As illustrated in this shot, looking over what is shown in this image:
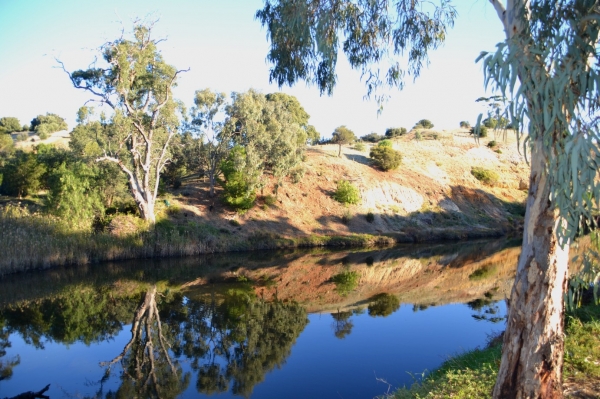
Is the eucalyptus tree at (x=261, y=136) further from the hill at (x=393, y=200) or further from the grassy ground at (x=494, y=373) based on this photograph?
the grassy ground at (x=494, y=373)

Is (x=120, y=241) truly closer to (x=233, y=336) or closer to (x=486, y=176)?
(x=233, y=336)

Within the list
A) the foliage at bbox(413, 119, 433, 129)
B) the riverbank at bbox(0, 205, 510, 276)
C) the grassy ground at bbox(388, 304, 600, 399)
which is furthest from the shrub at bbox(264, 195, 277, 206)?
the foliage at bbox(413, 119, 433, 129)

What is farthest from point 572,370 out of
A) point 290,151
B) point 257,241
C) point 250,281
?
point 290,151

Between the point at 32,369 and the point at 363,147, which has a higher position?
the point at 363,147

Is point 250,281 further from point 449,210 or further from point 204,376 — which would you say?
point 449,210

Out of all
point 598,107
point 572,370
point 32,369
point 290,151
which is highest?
point 290,151

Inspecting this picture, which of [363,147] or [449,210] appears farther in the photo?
[363,147]

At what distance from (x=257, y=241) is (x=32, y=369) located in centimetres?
1715

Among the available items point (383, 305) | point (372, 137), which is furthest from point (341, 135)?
point (383, 305)

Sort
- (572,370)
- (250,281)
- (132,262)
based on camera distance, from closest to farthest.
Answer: (572,370) → (250,281) → (132,262)

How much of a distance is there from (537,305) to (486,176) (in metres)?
37.6

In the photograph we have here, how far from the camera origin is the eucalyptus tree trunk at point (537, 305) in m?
4.25

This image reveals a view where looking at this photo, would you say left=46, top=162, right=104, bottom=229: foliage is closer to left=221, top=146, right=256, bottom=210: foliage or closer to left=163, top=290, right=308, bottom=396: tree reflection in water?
left=221, top=146, right=256, bottom=210: foliage

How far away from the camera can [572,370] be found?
5727 mm
